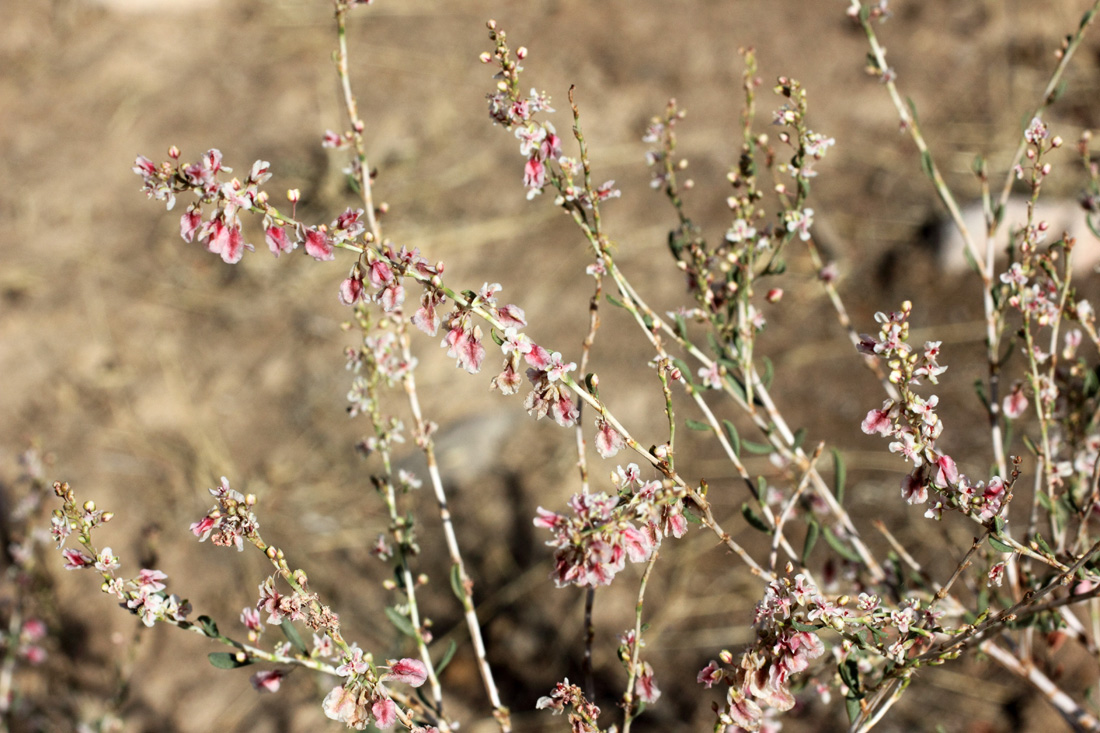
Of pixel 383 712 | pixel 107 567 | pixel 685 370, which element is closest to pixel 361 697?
pixel 383 712

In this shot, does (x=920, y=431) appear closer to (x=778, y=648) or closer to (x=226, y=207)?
(x=778, y=648)

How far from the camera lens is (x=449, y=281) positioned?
12.5 feet

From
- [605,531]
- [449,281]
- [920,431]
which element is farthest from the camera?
[449,281]

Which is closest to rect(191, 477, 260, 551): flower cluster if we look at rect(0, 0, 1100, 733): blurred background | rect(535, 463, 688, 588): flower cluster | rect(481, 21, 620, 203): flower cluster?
rect(535, 463, 688, 588): flower cluster

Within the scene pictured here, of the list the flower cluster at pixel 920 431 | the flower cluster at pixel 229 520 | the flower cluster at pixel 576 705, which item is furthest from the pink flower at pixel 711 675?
the flower cluster at pixel 229 520

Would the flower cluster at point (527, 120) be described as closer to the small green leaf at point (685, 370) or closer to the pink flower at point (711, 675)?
the small green leaf at point (685, 370)

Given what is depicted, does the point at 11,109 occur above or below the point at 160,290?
above

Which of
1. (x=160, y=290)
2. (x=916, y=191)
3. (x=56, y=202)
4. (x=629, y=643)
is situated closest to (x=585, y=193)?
(x=629, y=643)

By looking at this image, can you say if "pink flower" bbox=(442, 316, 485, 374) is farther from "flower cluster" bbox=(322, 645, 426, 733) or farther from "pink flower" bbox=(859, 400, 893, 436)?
"pink flower" bbox=(859, 400, 893, 436)

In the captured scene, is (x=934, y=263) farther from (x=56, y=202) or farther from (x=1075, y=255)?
(x=56, y=202)

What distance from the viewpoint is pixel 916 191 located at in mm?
3760

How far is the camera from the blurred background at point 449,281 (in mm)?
2775

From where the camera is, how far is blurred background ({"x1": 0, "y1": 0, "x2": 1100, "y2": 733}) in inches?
109

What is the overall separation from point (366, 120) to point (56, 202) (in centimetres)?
159
